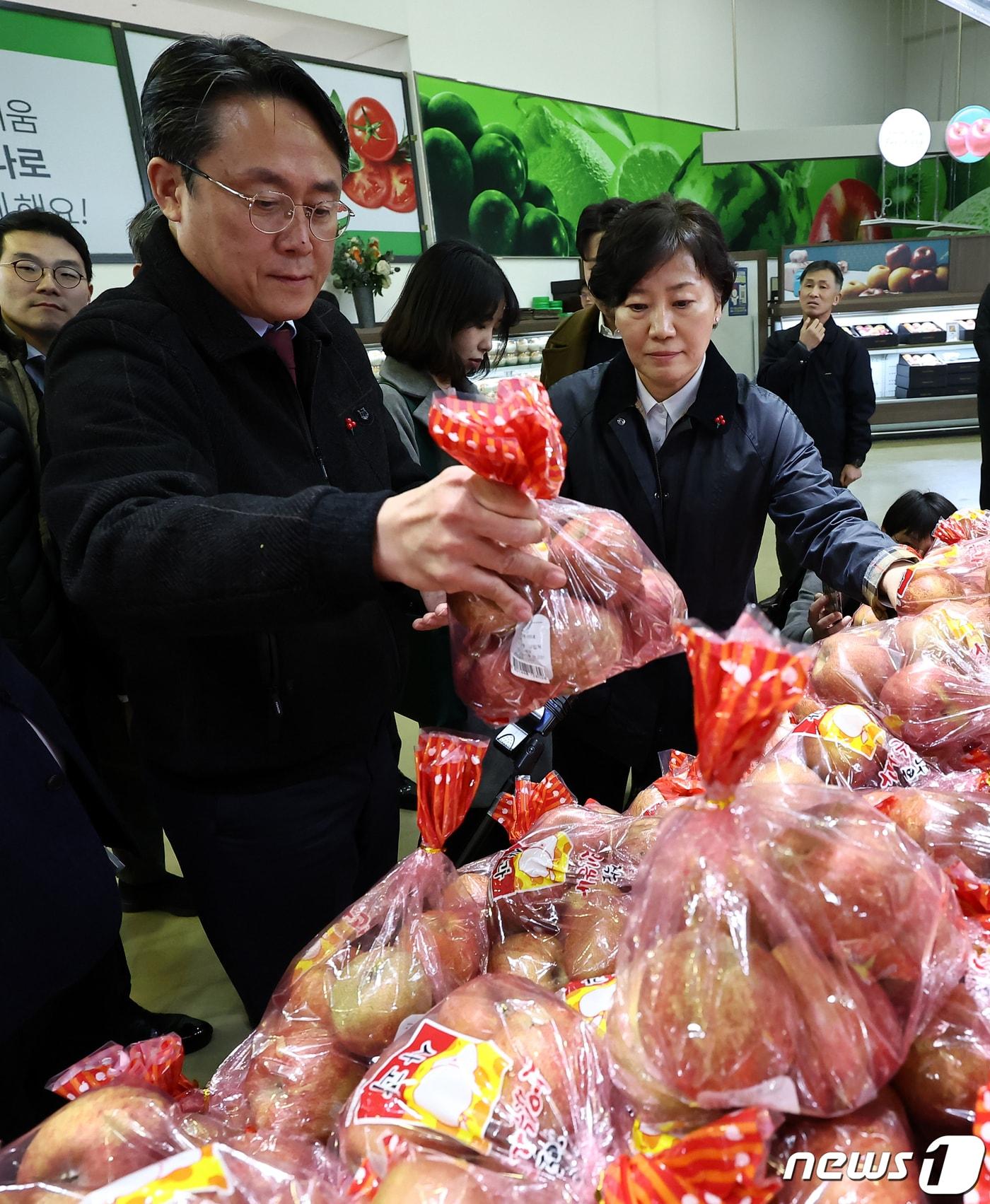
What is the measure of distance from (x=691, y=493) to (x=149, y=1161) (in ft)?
4.85

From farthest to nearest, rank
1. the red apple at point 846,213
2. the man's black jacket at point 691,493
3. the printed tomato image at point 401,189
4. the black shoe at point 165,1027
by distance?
the red apple at point 846,213
the printed tomato image at point 401,189
the black shoe at point 165,1027
the man's black jacket at point 691,493

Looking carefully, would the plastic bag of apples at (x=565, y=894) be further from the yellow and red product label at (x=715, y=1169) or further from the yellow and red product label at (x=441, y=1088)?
the yellow and red product label at (x=715, y=1169)

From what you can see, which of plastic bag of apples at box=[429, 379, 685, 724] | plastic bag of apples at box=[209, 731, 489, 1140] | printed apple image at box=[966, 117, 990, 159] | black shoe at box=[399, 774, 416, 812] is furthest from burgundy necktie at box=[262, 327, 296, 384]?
printed apple image at box=[966, 117, 990, 159]

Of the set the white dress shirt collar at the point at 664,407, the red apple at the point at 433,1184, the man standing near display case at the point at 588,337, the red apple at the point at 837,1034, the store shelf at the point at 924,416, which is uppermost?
the man standing near display case at the point at 588,337

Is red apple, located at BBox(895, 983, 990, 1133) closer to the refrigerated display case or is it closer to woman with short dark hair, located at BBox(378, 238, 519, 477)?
woman with short dark hair, located at BBox(378, 238, 519, 477)

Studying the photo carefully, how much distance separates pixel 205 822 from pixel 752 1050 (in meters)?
0.98

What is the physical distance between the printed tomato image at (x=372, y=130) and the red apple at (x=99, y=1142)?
279 inches

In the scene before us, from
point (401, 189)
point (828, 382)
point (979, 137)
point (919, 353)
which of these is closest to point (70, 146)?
point (401, 189)

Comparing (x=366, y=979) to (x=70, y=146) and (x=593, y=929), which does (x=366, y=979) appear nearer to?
(x=593, y=929)

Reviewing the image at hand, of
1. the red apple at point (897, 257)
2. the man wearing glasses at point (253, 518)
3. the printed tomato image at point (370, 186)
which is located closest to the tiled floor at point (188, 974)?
the man wearing glasses at point (253, 518)

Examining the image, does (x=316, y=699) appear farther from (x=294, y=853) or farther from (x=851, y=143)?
(x=851, y=143)

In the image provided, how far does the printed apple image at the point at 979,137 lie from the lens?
9984 millimetres

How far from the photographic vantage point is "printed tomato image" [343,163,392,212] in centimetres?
673

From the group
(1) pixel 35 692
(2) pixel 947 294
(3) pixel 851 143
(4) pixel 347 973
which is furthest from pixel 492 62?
(4) pixel 347 973
